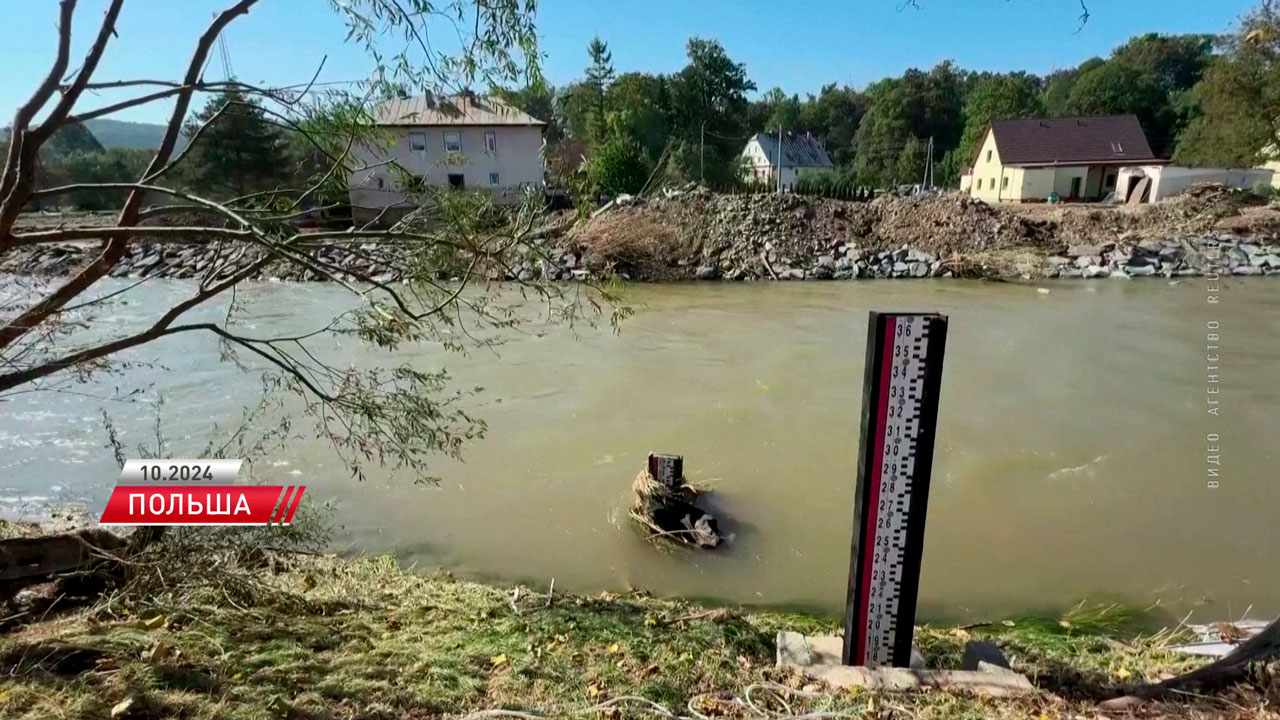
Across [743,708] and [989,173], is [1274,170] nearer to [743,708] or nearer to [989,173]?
[989,173]

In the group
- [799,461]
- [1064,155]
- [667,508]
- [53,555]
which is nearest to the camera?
[53,555]

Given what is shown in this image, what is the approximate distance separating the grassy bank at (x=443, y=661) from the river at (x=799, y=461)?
0.91 meters

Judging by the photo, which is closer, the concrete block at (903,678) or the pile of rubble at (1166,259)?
the concrete block at (903,678)

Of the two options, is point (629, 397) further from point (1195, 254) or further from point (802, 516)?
point (1195, 254)

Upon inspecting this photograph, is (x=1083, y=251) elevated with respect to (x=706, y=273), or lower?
elevated

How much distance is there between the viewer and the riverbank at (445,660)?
2.22 metres

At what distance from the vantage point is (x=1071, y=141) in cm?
3553

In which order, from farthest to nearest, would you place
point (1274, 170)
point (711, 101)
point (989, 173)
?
1. point (711, 101)
2. point (989, 173)
3. point (1274, 170)

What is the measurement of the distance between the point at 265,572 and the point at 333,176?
2.31 metres

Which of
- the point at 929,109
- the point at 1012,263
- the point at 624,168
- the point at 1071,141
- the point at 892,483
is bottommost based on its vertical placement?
the point at 892,483

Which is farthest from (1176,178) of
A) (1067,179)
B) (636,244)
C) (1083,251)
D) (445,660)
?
(445,660)

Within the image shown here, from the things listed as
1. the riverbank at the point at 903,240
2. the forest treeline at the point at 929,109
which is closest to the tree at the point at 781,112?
the forest treeline at the point at 929,109

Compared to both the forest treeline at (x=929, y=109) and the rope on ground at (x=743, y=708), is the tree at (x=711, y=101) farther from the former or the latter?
Answer: the rope on ground at (x=743, y=708)

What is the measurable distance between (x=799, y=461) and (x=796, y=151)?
53.0m
